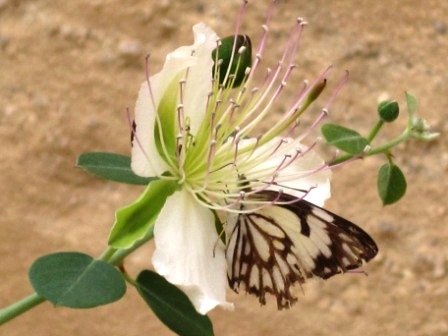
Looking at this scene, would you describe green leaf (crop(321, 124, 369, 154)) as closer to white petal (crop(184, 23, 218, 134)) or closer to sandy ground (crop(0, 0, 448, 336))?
white petal (crop(184, 23, 218, 134))

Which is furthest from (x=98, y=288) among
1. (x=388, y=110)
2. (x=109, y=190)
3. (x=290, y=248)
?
(x=109, y=190)

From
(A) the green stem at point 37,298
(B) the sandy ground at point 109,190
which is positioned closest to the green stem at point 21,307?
(A) the green stem at point 37,298

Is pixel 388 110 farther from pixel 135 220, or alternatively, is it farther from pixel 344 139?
pixel 135 220

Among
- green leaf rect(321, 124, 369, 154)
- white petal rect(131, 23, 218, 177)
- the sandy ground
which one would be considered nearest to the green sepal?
white petal rect(131, 23, 218, 177)

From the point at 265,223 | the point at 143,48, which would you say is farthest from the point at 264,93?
the point at 143,48

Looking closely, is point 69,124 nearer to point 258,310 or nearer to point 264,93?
point 258,310

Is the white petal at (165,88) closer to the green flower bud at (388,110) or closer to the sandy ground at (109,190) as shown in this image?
the green flower bud at (388,110)

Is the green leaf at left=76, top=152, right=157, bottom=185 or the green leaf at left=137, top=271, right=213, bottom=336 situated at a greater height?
the green leaf at left=76, top=152, right=157, bottom=185
